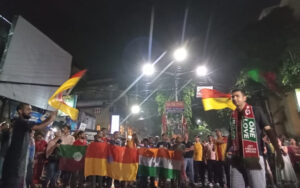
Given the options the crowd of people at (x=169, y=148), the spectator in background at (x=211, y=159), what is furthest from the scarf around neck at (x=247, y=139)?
the spectator in background at (x=211, y=159)

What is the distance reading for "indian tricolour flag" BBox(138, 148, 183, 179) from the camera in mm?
8625

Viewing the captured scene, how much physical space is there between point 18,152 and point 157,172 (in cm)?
617

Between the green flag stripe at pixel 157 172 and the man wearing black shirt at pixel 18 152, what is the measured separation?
18.4 ft

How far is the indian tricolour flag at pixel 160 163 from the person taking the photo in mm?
8625

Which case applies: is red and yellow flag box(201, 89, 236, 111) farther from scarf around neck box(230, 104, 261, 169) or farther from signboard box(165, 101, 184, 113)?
signboard box(165, 101, 184, 113)

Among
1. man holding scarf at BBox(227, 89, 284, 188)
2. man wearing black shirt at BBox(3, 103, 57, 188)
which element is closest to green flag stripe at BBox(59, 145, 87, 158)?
man wearing black shirt at BBox(3, 103, 57, 188)

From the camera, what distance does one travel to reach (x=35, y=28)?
48.7ft

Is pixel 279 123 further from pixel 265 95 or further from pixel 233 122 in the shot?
pixel 233 122

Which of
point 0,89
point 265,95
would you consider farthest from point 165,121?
point 0,89

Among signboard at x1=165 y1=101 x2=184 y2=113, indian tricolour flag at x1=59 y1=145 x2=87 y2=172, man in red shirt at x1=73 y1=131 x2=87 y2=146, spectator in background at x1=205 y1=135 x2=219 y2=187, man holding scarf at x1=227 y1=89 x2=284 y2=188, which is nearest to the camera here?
man holding scarf at x1=227 y1=89 x2=284 y2=188

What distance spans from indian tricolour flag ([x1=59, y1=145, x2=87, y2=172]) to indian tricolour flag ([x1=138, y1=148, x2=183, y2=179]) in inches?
90.1

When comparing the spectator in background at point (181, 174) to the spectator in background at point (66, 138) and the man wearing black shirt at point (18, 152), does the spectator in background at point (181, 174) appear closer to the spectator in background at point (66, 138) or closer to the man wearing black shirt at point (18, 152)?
the spectator in background at point (66, 138)

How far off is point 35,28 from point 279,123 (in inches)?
758

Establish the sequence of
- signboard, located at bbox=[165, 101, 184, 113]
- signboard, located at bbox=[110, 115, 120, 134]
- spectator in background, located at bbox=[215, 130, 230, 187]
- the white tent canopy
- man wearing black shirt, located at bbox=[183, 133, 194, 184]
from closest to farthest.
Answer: spectator in background, located at bbox=[215, 130, 230, 187] < man wearing black shirt, located at bbox=[183, 133, 194, 184] < the white tent canopy < signboard, located at bbox=[165, 101, 184, 113] < signboard, located at bbox=[110, 115, 120, 134]
